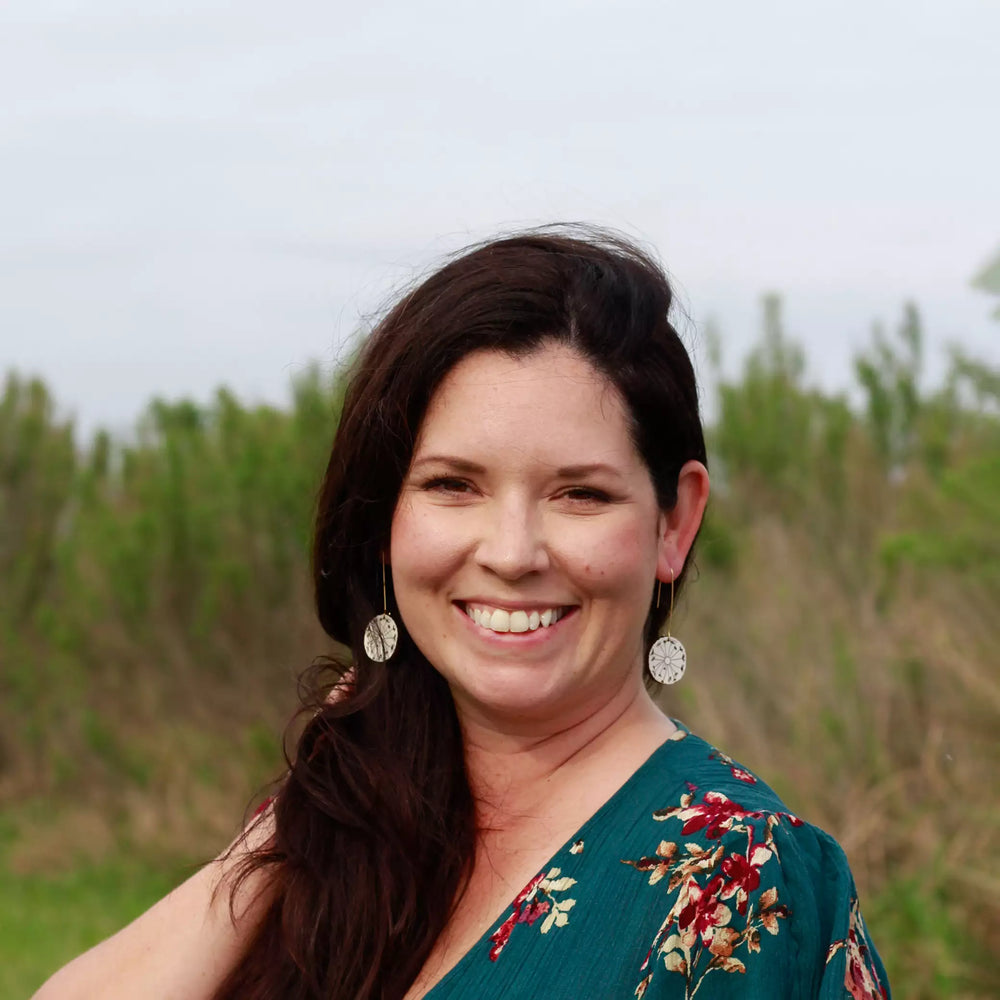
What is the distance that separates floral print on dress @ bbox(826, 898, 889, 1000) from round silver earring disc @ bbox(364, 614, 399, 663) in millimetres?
859

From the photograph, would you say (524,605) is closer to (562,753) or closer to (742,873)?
Answer: (562,753)

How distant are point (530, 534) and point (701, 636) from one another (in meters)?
5.44

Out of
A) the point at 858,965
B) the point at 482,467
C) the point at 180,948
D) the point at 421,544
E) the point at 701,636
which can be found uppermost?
the point at 482,467

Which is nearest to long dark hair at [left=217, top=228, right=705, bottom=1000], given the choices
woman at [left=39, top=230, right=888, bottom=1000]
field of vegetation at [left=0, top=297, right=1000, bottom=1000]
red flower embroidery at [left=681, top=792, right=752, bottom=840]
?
woman at [left=39, top=230, right=888, bottom=1000]

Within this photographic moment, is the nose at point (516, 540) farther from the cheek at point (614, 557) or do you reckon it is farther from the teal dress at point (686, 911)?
the teal dress at point (686, 911)

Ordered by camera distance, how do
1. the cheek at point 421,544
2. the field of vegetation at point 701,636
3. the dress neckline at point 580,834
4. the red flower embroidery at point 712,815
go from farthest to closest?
1. the field of vegetation at point 701,636
2. the cheek at point 421,544
3. the dress neckline at point 580,834
4. the red flower embroidery at point 712,815

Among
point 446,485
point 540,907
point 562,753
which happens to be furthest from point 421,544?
point 540,907

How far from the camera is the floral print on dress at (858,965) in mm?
1768

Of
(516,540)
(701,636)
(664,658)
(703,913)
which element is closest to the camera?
(703,913)

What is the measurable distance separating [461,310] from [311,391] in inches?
335

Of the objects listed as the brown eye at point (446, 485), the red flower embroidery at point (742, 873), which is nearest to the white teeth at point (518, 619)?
the brown eye at point (446, 485)

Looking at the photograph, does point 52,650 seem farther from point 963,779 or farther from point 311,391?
point 963,779

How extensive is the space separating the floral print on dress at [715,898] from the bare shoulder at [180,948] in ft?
2.26

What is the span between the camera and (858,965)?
→ 1794 millimetres
